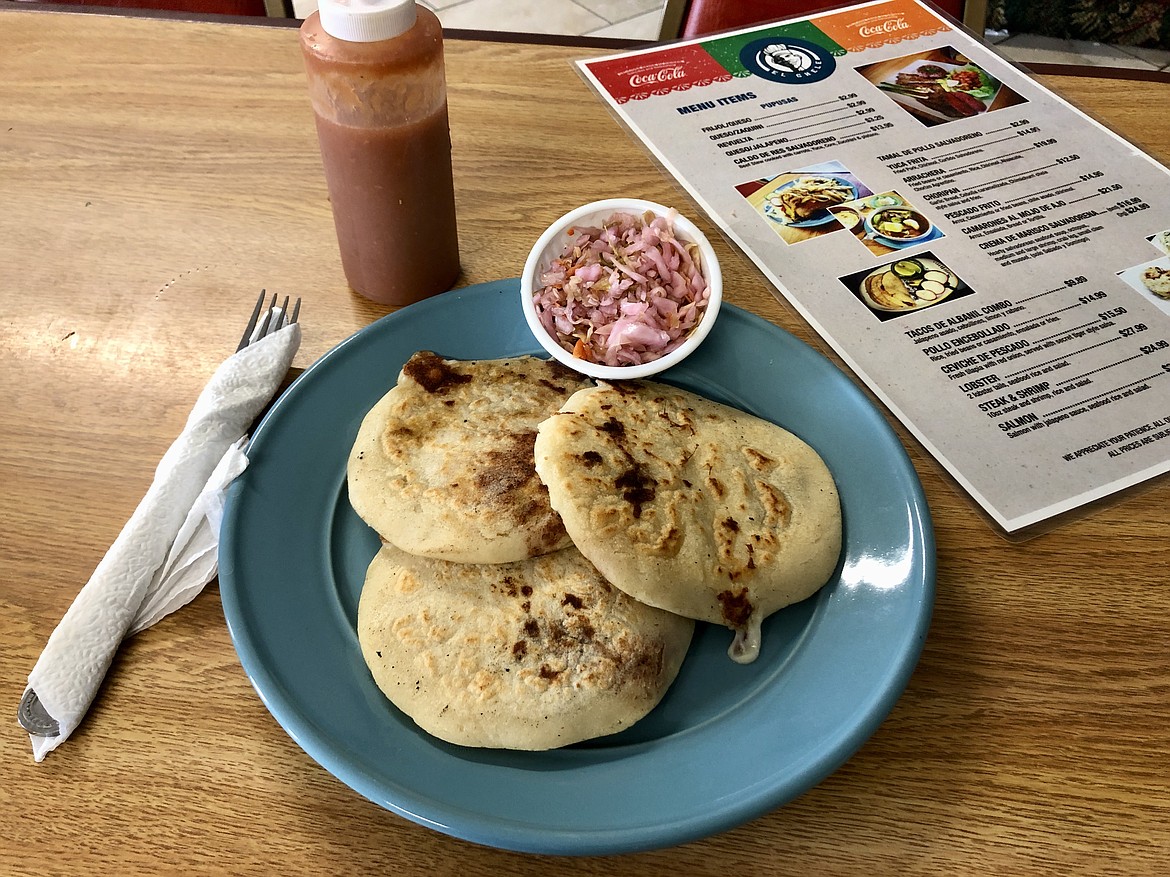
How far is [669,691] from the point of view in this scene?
902 mm

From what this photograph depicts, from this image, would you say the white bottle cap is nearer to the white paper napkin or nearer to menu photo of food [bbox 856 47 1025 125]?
the white paper napkin

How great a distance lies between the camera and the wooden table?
812 mm

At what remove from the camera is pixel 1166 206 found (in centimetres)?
149

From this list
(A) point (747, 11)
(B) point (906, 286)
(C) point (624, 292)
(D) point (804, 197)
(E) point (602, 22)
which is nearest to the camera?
(C) point (624, 292)

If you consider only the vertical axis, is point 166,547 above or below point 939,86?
below

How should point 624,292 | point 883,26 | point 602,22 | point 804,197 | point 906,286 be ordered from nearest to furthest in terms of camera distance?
point 624,292 < point 906,286 < point 804,197 < point 883,26 < point 602,22

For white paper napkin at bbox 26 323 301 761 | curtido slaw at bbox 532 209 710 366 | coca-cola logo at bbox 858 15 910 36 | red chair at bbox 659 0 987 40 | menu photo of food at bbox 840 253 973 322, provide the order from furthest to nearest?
red chair at bbox 659 0 987 40
coca-cola logo at bbox 858 15 910 36
menu photo of food at bbox 840 253 973 322
curtido slaw at bbox 532 209 710 366
white paper napkin at bbox 26 323 301 761

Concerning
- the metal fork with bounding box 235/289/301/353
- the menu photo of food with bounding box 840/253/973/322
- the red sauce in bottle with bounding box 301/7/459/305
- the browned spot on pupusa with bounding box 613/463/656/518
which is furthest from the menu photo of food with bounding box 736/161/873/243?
the metal fork with bounding box 235/289/301/353

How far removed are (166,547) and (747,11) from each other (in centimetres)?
173

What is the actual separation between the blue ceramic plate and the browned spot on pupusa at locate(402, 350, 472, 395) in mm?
56

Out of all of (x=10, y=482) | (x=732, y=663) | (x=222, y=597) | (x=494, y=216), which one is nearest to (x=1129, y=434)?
(x=732, y=663)

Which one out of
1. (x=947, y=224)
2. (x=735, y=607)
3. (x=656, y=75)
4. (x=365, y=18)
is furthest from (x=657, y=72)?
(x=735, y=607)

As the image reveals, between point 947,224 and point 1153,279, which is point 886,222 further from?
point 1153,279

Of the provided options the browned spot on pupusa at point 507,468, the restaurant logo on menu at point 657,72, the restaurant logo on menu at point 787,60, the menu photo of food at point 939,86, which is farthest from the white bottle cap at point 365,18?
the menu photo of food at point 939,86
